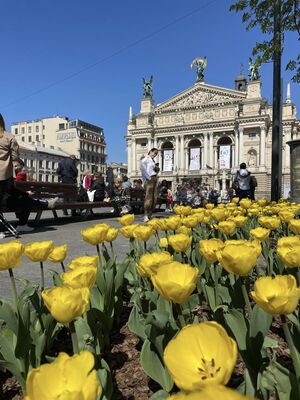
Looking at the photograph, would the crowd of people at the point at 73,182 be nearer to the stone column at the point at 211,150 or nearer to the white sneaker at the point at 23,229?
the white sneaker at the point at 23,229

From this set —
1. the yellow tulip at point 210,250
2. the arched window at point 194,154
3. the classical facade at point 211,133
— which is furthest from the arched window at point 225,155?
the yellow tulip at point 210,250

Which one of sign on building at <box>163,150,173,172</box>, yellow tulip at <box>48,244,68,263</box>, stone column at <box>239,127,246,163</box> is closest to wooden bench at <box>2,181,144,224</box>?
yellow tulip at <box>48,244,68,263</box>

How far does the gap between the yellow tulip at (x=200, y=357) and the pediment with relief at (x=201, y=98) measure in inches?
2284

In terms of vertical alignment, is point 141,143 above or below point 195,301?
above

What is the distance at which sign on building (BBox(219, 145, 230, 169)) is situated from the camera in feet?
182

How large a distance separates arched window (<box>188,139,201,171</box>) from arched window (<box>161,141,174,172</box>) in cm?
295

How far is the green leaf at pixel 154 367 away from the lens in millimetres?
1056

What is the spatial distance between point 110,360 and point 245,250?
73cm

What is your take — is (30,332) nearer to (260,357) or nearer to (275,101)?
(260,357)

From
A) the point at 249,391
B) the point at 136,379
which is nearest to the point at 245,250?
the point at 249,391

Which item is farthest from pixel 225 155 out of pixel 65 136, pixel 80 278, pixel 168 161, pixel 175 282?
pixel 175 282

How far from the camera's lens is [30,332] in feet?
4.24

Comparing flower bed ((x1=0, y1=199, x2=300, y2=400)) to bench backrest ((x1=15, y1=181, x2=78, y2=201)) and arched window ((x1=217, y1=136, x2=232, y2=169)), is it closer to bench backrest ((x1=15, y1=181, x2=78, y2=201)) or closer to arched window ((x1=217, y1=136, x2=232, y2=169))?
bench backrest ((x1=15, y1=181, x2=78, y2=201))

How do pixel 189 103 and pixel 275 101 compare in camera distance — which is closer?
pixel 275 101
